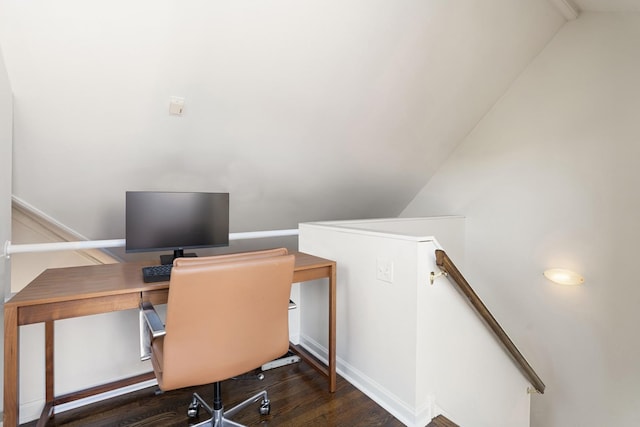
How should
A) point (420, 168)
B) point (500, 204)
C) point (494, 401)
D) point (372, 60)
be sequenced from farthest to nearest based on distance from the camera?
point (420, 168) → point (500, 204) → point (494, 401) → point (372, 60)

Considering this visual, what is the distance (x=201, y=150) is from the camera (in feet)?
7.02

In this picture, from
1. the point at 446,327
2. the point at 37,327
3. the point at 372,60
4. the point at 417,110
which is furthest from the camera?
the point at 417,110

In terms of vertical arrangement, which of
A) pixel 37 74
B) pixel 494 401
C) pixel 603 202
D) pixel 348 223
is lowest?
pixel 494 401

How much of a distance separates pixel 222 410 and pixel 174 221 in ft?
3.38

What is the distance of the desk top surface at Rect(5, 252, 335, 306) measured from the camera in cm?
126

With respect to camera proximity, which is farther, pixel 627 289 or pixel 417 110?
pixel 417 110

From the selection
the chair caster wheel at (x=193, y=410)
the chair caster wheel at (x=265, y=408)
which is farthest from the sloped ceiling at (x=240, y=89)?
the chair caster wheel at (x=265, y=408)

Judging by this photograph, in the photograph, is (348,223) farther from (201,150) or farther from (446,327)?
(201,150)

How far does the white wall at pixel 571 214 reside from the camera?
2402 millimetres

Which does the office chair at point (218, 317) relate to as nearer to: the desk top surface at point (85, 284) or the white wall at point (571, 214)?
the desk top surface at point (85, 284)

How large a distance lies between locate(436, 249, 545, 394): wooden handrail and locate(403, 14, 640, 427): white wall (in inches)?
23.7

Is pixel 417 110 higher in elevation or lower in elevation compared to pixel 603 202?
higher

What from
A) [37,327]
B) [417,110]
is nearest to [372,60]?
[417,110]

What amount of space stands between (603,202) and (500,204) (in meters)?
0.76
